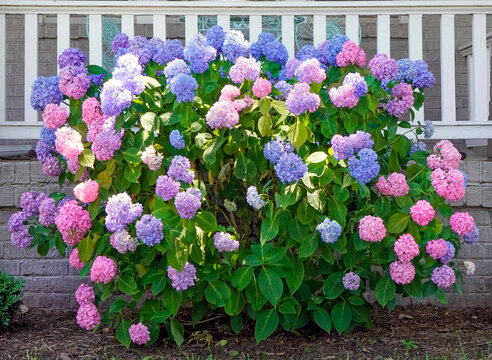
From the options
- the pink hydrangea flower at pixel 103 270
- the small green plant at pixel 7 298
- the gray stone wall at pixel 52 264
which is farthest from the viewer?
the gray stone wall at pixel 52 264

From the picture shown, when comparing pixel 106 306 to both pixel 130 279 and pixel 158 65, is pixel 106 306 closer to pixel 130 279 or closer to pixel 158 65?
pixel 130 279

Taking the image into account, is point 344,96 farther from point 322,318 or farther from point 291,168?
point 322,318

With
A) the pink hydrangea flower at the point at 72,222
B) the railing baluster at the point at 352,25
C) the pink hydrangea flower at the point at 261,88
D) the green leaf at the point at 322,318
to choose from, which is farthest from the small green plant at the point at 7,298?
the railing baluster at the point at 352,25

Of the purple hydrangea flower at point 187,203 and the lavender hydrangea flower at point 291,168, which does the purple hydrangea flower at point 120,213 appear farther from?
the lavender hydrangea flower at point 291,168

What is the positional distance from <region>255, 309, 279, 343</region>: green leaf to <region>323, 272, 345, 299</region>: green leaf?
0.86 feet

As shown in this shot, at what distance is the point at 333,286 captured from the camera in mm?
2969

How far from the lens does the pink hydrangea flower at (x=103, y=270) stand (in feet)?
9.27

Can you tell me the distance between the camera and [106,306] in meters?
3.84

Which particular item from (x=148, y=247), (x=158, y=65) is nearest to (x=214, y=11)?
(x=158, y=65)

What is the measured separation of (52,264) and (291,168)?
1.90m

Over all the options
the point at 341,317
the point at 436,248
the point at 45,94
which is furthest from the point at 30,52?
the point at 436,248

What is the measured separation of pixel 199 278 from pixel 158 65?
1064 mm

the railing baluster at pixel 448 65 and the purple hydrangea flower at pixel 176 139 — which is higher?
the railing baluster at pixel 448 65

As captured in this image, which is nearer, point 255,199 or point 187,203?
point 187,203
